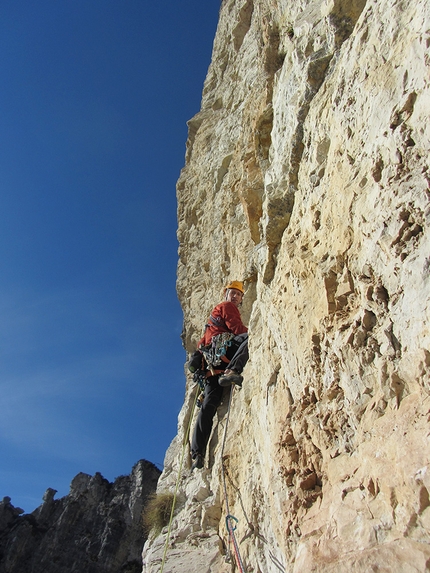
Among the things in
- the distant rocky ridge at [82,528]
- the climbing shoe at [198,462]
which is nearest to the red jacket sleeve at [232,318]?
the climbing shoe at [198,462]

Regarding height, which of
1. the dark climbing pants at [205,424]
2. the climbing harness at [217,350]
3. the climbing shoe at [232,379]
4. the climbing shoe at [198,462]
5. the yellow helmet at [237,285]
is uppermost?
the yellow helmet at [237,285]

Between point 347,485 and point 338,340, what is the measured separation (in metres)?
1.01

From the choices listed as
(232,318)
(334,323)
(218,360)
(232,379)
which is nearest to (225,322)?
(232,318)

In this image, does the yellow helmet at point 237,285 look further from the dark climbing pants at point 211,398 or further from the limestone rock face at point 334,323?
the limestone rock face at point 334,323

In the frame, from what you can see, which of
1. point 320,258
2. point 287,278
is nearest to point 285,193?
point 287,278

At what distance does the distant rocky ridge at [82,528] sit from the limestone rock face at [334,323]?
22.9 m

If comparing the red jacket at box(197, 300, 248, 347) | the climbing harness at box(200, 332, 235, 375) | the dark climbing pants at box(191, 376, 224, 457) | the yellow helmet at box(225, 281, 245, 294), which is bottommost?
the dark climbing pants at box(191, 376, 224, 457)

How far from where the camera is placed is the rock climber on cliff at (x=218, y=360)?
6.90 metres

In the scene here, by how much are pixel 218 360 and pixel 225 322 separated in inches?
29.7

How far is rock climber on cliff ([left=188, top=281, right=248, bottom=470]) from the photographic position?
22.6 ft

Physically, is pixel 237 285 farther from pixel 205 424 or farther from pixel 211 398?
pixel 205 424

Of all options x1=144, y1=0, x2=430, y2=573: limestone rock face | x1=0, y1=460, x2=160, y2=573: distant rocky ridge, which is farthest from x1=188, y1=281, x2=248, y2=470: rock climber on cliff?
x1=0, y1=460, x2=160, y2=573: distant rocky ridge

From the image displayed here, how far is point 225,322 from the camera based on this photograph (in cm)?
771

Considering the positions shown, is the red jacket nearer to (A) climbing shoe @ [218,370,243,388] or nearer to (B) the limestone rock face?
(A) climbing shoe @ [218,370,243,388]
